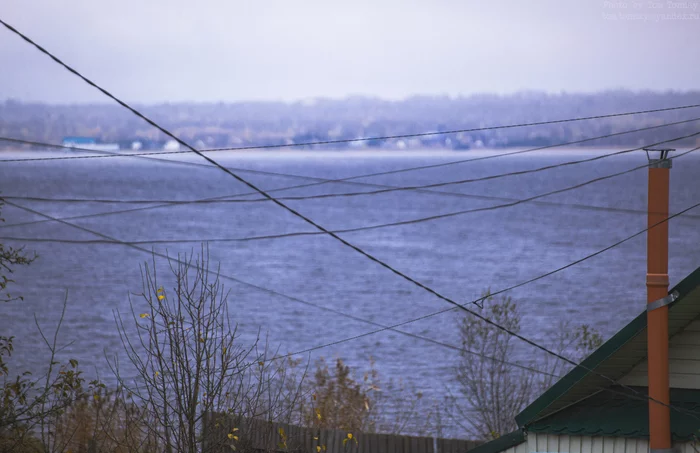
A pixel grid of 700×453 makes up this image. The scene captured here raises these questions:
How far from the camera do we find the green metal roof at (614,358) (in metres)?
8.24

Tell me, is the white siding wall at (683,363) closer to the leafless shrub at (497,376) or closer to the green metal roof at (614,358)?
the green metal roof at (614,358)

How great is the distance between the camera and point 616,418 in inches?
346

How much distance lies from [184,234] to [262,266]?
81.7 ft

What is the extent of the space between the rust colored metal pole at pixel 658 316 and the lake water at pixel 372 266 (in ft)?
44.7

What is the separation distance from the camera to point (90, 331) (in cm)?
5844

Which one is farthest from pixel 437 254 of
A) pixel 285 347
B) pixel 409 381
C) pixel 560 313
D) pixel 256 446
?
pixel 256 446

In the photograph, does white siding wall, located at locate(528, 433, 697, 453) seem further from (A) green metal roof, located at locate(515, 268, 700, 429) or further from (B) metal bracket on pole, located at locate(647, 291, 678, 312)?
(B) metal bracket on pole, located at locate(647, 291, 678, 312)

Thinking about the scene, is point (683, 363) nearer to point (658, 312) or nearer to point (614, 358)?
point (614, 358)

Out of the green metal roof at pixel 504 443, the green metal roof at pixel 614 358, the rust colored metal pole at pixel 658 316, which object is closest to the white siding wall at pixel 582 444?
the green metal roof at pixel 504 443

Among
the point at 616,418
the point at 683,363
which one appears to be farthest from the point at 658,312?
the point at 616,418

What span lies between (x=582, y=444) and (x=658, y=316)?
165 centimetres

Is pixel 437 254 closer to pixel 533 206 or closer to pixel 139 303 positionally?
pixel 139 303

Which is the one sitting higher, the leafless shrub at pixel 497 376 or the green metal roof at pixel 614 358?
the green metal roof at pixel 614 358

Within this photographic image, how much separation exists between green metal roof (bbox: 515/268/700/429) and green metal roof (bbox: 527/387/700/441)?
0.09 metres
